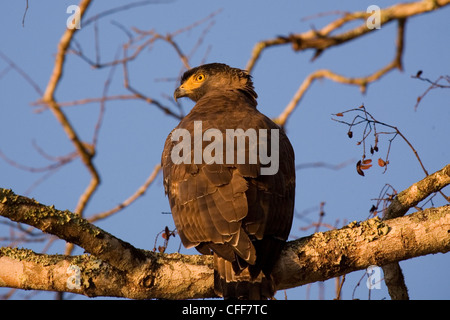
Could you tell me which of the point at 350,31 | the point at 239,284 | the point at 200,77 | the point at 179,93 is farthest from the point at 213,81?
the point at 239,284

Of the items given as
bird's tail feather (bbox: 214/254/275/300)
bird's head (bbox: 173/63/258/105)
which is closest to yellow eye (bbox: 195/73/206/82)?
bird's head (bbox: 173/63/258/105)

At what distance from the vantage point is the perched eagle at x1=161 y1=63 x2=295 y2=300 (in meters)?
4.59

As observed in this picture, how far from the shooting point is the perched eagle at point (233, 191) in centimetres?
459

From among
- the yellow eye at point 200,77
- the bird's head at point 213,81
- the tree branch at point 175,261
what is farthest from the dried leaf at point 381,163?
the yellow eye at point 200,77

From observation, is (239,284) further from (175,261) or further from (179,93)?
(179,93)

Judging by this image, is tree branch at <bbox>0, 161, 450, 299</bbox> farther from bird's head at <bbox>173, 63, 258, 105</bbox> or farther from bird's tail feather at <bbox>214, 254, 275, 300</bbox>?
bird's head at <bbox>173, 63, 258, 105</bbox>

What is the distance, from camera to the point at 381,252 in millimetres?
4656

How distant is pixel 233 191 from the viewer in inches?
189

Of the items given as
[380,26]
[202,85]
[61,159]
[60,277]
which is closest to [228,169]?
[60,277]

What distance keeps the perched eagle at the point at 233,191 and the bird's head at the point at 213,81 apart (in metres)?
1.14

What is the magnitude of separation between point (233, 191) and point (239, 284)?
0.68m
